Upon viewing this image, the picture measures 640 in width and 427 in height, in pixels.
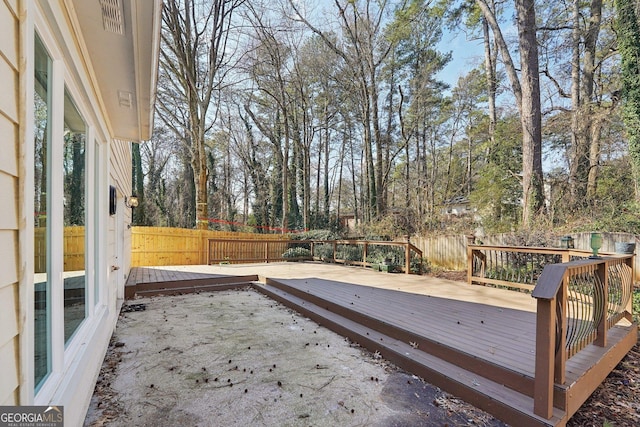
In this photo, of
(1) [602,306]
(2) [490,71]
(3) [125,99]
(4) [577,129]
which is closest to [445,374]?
(1) [602,306]

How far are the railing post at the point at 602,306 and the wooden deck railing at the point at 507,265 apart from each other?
2.45 meters

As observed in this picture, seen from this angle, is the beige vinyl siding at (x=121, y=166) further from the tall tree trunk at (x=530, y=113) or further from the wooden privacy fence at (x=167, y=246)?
the tall tree trunk at (x=530, y=113)

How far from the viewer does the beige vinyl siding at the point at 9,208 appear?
36.9 inches

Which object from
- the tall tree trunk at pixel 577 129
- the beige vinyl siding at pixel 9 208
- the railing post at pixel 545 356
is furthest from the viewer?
the tall tree trunk at pixel 577 129

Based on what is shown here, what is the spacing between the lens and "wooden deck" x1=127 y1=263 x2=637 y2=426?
7.36ft

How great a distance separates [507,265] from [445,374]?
437cm

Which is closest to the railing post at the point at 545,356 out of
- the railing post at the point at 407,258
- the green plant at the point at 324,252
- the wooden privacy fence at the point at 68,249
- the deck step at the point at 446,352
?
the deck step at the point at 446,352

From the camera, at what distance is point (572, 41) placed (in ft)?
29.6

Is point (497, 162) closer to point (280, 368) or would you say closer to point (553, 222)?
point (553, 222)

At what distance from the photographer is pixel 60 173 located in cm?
160

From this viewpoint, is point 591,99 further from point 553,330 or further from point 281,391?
point 281,391

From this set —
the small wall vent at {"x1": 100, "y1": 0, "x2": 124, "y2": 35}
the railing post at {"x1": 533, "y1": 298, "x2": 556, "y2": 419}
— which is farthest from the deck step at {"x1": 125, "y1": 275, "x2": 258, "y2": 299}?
the railing post at {"x1": 533, "y1": 298, "x2": 556, "y2": 419}

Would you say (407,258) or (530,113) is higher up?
(530,113)

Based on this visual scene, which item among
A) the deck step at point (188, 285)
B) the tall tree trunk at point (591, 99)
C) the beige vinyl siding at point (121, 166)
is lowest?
the deck step at point (188, 285)
